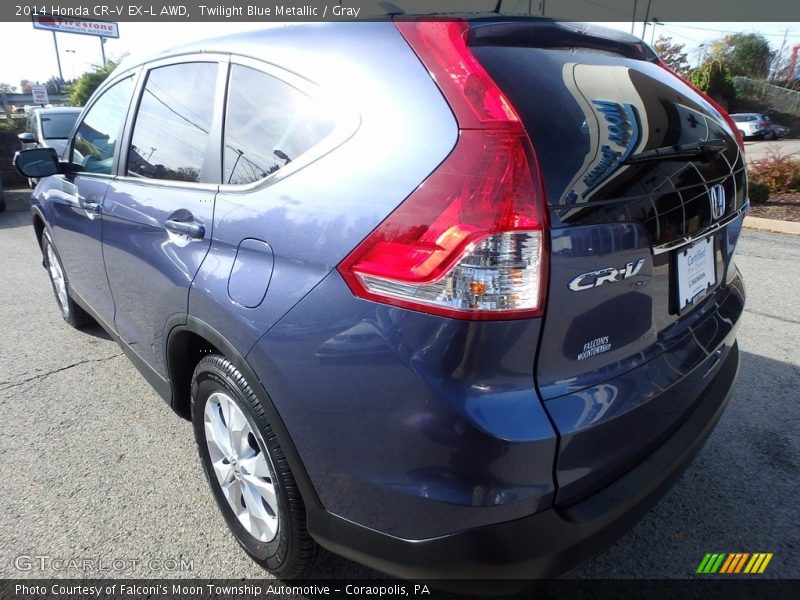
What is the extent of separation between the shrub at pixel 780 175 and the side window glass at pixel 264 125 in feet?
32.2

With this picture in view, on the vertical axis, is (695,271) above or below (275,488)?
above

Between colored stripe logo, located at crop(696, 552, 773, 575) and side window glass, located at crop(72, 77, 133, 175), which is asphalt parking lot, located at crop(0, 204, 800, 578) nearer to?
colored stripe logo, located at crop(696, 552, 773, 575)

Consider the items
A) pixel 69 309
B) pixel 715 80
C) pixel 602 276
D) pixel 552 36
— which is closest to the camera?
pixel 602 276

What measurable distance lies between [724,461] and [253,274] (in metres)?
2.30

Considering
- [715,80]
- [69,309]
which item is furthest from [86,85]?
[715,80]

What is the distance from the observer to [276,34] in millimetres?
1850

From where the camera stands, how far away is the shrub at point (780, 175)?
943 cm

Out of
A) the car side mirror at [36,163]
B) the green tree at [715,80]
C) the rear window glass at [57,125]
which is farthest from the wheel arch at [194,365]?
the green tree at [715,80]

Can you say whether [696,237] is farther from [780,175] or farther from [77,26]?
[77,26]

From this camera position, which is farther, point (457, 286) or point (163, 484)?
point (163, 484)

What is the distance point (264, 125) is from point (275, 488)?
1.16 metres

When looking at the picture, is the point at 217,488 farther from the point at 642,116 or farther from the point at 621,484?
the point at 642,116

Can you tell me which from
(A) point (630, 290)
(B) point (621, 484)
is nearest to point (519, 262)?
(A) point (630, 290)

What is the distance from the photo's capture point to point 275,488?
175 centimetres
